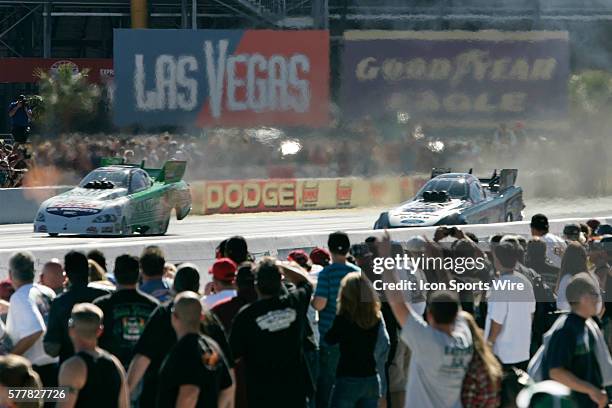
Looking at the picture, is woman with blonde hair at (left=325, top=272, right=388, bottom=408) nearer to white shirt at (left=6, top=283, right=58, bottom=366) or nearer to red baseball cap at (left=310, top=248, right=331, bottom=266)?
white shirt at (left=6, top=283, right=58, bottom=366)

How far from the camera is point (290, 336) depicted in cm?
775

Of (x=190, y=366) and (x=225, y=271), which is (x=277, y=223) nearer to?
(x=225, y=271)

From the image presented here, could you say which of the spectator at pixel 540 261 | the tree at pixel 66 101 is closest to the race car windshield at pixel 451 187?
the spectator at pixel 540 261

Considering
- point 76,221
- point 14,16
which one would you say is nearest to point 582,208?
point 76,221

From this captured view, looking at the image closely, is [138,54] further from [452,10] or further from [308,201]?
[452,10]

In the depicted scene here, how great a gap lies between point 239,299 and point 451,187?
1559 cm

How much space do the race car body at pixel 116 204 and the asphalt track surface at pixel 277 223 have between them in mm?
250

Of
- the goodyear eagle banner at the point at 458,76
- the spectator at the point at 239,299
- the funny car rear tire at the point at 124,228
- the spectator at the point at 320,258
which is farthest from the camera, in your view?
the goodyear eagle banner at the point at 458,76

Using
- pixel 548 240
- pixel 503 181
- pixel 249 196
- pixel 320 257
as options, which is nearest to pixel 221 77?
pixel 249 196

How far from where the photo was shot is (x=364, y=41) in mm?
44156

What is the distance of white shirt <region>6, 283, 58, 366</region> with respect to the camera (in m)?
7.95

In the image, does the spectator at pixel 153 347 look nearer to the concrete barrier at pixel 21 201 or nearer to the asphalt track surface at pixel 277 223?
the asphalt track surface at pixel 277 223

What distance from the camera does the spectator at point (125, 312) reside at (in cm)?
760

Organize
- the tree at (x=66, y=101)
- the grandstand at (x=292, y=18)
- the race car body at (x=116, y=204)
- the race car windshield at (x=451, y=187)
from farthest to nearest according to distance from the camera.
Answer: the grandstand at (x=292, y=18) → the tree at (x=66, y=101) → the race car windshield at (x=451, y=187) → the race car body at (x=116, y=204)
